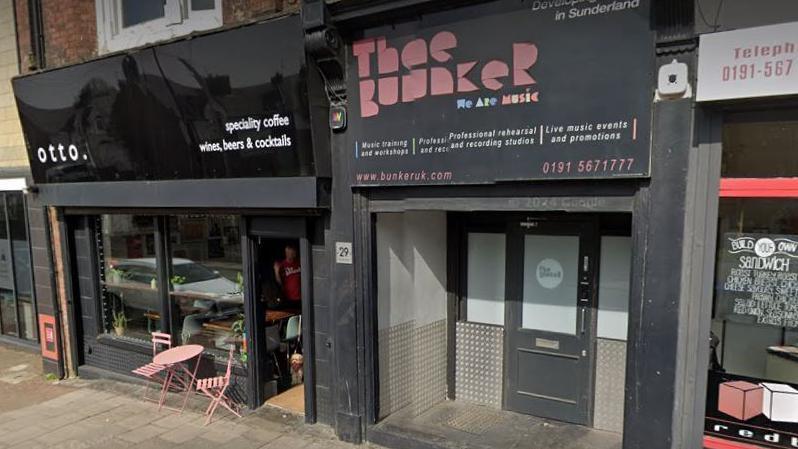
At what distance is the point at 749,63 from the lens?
3.12m

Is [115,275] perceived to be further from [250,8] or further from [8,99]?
[250,8]

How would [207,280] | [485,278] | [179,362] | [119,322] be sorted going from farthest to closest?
1. [119,322]
2. [207,280]
3. [179,362]
4. [485,278]

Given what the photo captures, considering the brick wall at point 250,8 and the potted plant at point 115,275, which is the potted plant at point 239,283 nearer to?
the potted plant at point 115,275

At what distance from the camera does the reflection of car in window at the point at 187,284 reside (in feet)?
20.9

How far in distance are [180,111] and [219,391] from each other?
3167 millimetres

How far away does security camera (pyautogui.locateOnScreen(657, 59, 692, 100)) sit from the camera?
3.32 metres

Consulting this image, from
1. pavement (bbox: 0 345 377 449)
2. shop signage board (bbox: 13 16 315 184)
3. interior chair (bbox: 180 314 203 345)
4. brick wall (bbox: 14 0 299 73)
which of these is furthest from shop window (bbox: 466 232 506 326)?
brick wall (bbox: 14 0 299 73)

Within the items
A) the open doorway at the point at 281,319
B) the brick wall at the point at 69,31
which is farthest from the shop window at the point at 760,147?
the brick wall at the point at 69,31

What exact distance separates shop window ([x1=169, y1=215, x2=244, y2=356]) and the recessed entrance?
2.16m

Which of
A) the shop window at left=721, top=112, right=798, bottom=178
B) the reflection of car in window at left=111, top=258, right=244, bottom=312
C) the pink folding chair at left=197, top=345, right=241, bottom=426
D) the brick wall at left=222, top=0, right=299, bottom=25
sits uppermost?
the brick wall at left=222, top=0, right=299, bottom=25

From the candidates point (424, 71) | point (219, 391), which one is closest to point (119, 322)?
point (219, 391)

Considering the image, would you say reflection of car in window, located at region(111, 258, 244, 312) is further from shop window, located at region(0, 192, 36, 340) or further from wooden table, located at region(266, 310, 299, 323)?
shop window, located at region(0, 192, 36, 340)

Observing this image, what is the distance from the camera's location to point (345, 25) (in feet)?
14.8

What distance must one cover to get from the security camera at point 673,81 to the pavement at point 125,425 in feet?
12.8
